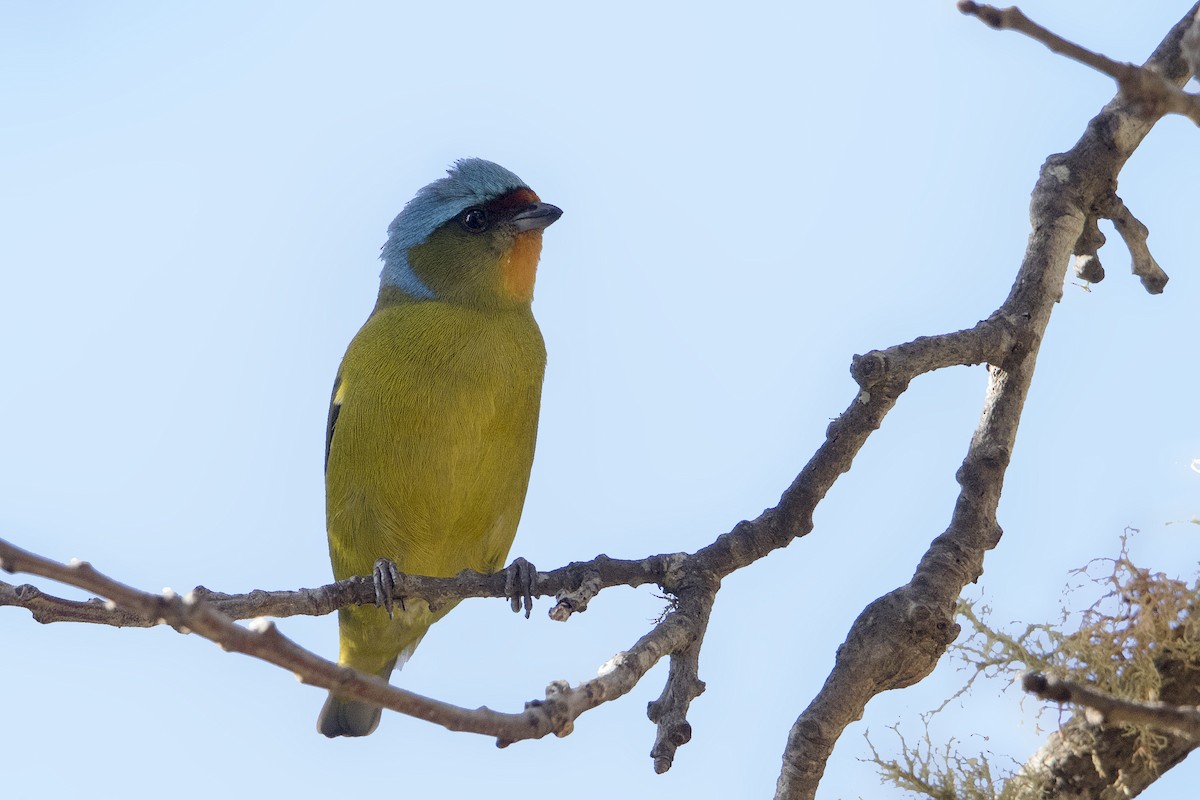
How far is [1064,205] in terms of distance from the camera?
410 centimetres

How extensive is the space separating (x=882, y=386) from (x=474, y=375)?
168 cm

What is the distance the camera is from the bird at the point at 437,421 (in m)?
4.73

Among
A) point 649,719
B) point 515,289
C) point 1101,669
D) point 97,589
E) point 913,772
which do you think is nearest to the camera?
point 97,589

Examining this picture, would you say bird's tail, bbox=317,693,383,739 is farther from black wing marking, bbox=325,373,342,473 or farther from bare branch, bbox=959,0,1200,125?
bare branch, bbox=959,0,1200,125

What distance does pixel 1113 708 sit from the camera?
1516mm

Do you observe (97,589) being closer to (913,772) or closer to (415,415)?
(913,772)

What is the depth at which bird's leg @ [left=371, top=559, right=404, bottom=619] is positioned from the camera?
3877mm

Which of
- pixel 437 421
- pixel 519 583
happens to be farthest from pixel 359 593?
pixel 437 421

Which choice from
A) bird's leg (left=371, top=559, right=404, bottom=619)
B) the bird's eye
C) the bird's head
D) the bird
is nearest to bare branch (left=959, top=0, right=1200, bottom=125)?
bird's leg (left=371, top=559, right=404, bottom=619)

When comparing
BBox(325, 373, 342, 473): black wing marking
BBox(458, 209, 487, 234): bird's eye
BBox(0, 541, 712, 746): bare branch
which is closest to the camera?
BBox(0, 541, 712, 746): bare branch

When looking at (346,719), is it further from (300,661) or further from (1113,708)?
(1113,708)

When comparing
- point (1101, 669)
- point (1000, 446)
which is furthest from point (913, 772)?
point (1000, 446)

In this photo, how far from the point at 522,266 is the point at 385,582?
1.85 metres

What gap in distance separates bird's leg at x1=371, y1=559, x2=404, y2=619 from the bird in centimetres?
59
